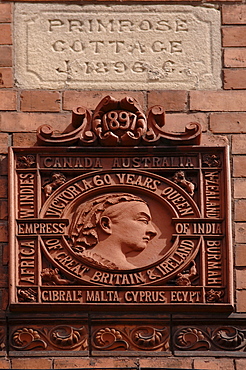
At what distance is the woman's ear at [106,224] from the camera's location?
12.7 meters

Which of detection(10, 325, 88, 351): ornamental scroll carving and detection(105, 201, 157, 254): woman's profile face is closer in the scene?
detection(10, 325, 88, 351): ornamental scroll carving

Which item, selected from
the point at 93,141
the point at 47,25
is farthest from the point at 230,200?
the point at 47,25

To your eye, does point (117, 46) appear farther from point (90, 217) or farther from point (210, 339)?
point (210, 339)

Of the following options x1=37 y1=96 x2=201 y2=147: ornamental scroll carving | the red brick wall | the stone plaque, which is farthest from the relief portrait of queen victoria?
the stone plaque

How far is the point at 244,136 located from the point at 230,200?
0.57 m

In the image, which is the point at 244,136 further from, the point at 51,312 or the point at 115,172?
the point at 51,312

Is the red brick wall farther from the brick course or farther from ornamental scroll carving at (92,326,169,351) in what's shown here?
ornamental scroll carving at (92,326,169,351)

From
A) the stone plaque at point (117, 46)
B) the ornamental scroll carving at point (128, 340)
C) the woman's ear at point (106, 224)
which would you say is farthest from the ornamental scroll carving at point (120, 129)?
the ornamental scroll carving at point (128, 340)

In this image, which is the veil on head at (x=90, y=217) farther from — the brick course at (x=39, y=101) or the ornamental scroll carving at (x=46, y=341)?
the brick course at (x=39, y=101)

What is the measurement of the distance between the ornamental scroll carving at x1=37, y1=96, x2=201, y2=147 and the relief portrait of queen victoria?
44 cm

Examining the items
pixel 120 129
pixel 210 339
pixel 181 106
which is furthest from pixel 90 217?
pixel 210 339

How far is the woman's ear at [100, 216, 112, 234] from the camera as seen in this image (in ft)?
41.6

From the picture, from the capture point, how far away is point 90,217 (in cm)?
1270

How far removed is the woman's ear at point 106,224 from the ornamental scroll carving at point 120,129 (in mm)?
599
